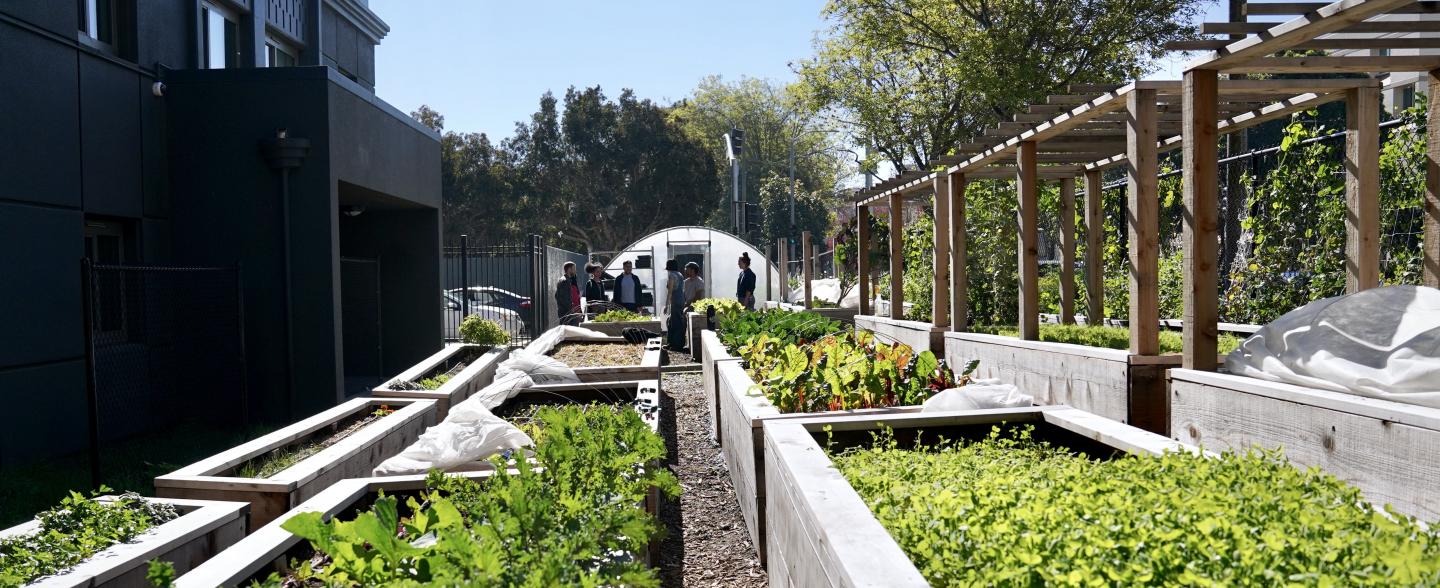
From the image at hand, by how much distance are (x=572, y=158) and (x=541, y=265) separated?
31126mm

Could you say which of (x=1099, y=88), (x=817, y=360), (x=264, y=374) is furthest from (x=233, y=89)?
(x=1099, y=88)

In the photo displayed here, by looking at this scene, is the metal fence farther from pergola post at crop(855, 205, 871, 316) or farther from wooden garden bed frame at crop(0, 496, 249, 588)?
wooden garden bed frame at crop(0, 496, 249, 588)

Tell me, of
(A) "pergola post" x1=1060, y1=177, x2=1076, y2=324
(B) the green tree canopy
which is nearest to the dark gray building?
(A) "pergola post" x1=1060, y1=177, x2=1076, y2=324

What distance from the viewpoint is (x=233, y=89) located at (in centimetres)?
1034

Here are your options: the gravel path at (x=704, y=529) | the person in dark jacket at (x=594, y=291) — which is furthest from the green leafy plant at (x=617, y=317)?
the gravel path at (x=704, y=529)

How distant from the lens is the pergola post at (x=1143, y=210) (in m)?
5.69

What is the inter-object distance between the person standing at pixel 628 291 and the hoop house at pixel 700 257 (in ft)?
27.1

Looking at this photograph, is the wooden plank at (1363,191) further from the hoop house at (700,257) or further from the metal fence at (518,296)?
the hoop house at (700,257)

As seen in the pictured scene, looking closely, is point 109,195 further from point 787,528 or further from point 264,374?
point 787,528

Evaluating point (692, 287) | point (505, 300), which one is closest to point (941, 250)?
point (692, 287)

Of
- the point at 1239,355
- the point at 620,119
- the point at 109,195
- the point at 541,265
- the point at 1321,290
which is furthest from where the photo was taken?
the point at 620,119

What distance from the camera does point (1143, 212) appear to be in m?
5.88

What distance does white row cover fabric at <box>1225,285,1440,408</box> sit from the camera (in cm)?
374

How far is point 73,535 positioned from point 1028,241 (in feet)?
21.3
